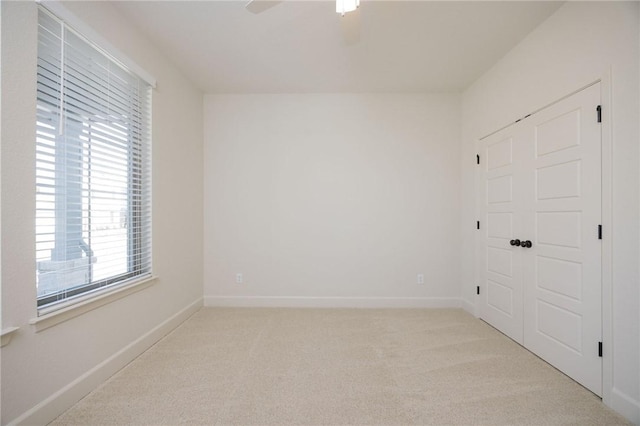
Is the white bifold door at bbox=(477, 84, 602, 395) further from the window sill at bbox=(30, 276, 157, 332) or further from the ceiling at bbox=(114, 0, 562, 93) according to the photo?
the window sill at bbox=(30, 276, 157, 332)

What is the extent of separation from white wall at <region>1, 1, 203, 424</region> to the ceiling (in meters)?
0.39

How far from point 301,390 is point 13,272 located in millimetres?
1778

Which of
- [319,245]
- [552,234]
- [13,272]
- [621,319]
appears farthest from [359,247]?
[13,272]

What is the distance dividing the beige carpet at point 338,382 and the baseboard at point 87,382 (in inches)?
2.1

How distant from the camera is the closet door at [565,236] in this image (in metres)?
1.92

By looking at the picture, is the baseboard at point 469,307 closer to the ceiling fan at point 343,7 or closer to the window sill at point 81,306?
the ceiling fan at point 343,7

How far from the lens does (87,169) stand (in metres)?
1.93

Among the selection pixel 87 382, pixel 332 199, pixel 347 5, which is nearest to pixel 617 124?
pixel 347 5

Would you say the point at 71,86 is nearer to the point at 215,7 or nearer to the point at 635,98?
the point at 215,7

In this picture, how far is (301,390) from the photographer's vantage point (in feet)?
6.30

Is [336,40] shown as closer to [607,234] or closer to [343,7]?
[343,7]

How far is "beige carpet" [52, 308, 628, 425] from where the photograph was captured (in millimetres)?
1681

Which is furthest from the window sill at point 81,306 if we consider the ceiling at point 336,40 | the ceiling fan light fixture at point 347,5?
the ceiling fan light fixture at point 347,5

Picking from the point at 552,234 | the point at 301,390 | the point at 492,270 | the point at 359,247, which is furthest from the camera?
the point at 359,247
